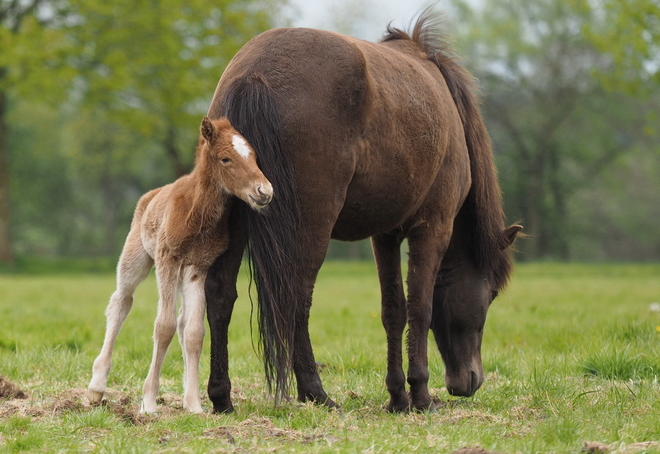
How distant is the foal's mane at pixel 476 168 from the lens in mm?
5395

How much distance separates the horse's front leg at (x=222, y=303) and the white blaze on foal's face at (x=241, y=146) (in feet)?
1.45

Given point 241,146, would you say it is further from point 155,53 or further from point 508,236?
point 155,53

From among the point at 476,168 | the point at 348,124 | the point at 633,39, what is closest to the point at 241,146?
the point at 348,124

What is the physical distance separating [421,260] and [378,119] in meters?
1.02

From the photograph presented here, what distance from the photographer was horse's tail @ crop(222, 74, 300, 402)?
13.2ft

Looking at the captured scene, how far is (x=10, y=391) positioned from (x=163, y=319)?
3.60ft

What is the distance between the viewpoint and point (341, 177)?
13.6 ft

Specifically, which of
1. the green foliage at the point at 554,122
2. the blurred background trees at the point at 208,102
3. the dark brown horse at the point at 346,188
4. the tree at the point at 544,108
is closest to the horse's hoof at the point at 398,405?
the dark brown horse at the point at 346,188

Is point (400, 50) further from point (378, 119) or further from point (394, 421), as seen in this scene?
point (394, 421)

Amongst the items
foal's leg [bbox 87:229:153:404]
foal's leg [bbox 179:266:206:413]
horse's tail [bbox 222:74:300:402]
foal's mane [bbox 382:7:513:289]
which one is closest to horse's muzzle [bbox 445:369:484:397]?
foal's mane [bbox 382:7:513:289]

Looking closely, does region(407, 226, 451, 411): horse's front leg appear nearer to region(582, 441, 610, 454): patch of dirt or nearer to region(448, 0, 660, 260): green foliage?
region(582, 441, 610, 454): patch of dirt

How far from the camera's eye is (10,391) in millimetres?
4602

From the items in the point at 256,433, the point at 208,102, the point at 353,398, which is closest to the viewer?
the point at 256,433

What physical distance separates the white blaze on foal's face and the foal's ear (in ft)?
0.38
